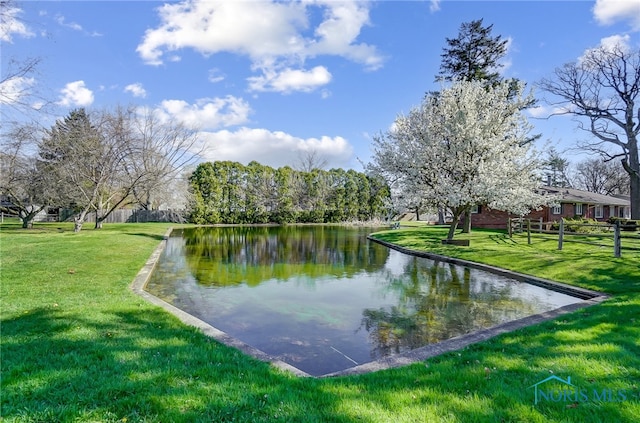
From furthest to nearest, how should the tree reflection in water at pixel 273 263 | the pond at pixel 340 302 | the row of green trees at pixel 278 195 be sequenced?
the row of green trees at pixel 278 195 → the tree reflection in water at pixel 273 263 → the pond at pixel 340 302

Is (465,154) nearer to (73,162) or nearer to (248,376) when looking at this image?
(248,376)

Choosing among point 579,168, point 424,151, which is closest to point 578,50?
point 424,151

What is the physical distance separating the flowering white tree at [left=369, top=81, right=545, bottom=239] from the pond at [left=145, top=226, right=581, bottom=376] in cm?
485

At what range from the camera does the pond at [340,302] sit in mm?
4773

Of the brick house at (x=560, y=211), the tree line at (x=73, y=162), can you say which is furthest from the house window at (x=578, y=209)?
the tree line at (x=73, y=162)

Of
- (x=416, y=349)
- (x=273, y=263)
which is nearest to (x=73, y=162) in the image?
(x=273, y=263)

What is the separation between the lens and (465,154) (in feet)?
51.9

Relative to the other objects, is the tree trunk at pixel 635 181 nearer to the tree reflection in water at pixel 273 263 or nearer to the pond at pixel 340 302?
the tree reflection in water at pixel 273 263

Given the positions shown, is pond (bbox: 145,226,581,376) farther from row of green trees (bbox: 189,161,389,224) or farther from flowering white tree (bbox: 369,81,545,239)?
row of green trees (bbox: 189,161,389,224)

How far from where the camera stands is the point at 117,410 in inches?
95.4

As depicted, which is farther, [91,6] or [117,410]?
[91,6]

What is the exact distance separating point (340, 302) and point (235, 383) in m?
4.22

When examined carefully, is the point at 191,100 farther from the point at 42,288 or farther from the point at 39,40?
the point at 42,288

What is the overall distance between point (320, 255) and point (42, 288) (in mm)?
9157
